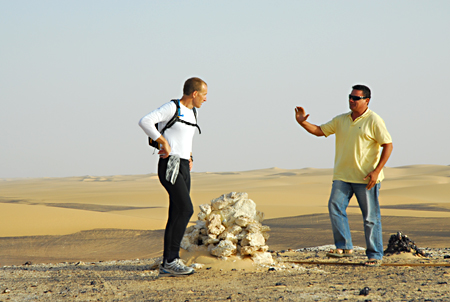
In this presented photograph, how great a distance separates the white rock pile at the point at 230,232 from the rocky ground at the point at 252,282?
25cm

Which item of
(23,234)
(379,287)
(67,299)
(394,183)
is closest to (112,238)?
(23,234)

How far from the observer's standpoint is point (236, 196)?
6410 millimetres

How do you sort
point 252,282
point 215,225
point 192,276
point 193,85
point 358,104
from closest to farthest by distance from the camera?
point 252,282, point 193,85, point 192,276, point 358,104, point 215,225

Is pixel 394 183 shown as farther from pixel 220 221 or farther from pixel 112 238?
pixel 220 221

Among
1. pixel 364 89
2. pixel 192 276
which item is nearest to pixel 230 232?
pixel 192 276

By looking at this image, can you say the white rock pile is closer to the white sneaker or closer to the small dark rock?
the white sneaker

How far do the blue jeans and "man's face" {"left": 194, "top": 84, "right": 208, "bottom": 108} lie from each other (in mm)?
2107

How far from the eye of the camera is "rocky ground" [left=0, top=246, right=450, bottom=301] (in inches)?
170

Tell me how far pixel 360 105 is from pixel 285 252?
112 inches

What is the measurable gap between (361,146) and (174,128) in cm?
240

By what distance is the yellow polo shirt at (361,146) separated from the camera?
5.73 m

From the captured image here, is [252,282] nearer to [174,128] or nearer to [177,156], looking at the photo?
[177,156]

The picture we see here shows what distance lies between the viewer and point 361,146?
5789 millimetres

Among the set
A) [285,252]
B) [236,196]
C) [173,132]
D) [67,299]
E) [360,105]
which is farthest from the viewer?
[285,252]
